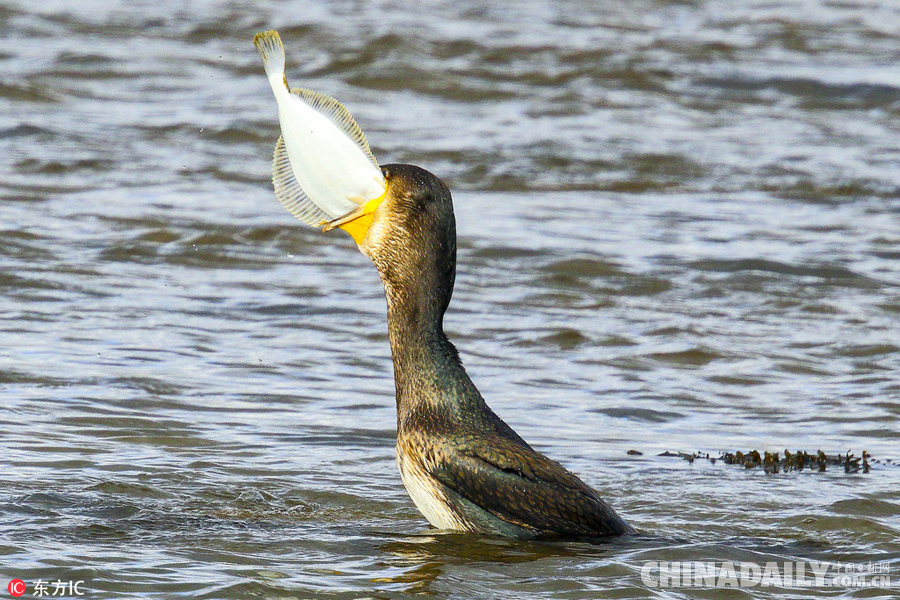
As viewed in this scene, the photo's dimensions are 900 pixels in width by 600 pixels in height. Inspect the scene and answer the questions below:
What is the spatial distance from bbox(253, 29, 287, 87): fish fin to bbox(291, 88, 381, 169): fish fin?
0.16m

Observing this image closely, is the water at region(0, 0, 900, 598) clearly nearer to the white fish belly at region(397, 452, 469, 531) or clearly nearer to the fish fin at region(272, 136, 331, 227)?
the white fish belly at region(397, 452, 469, 531)

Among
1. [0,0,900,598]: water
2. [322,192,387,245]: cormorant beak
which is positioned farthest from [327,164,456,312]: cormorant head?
[0,0,900,598]: water

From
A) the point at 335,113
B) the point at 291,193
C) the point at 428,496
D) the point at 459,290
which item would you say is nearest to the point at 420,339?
the point at 428,496

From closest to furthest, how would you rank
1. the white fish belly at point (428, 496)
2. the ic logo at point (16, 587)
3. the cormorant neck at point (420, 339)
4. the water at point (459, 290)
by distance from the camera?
1. the ic logo at point (16, 587)
2. the white fish belly at point (428, 496)
3. the cormorant neck at point (420, 339)
4. the water at point (459, 290)

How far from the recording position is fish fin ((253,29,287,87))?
17.2 feet

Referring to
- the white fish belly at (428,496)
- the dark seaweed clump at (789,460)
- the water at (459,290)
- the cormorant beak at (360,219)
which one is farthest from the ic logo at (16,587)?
the dark seaweed clump at (789,460)

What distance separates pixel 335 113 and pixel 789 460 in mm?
3414

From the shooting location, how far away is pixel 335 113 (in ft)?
17.7

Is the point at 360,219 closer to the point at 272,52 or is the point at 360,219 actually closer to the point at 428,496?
the point at 272,52

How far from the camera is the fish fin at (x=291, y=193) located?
5.57m

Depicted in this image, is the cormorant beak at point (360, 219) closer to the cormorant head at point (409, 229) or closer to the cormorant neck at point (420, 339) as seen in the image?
the cormorant head at point (409, 229)

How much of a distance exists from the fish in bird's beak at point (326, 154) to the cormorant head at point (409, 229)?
0.02m

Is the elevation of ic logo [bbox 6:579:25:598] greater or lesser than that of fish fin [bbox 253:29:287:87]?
lesser

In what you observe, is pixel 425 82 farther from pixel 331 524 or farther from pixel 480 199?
pixel 331 524
